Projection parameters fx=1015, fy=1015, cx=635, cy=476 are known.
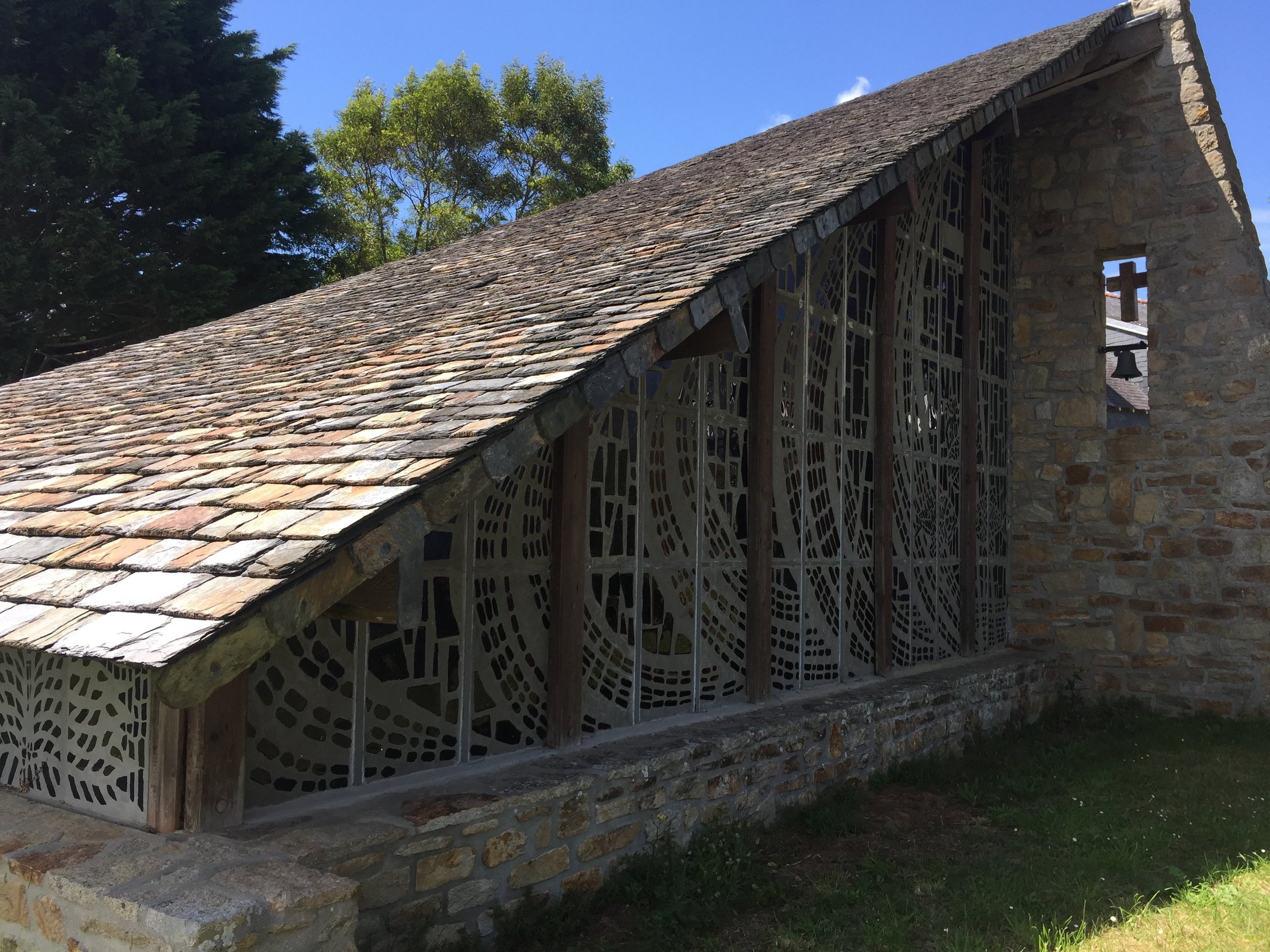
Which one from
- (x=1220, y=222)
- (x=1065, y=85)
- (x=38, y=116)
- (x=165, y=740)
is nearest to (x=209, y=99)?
(x=38, y=116)

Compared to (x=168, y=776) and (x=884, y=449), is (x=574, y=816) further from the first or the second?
(x=884, y=449)

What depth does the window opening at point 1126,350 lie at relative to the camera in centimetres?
842

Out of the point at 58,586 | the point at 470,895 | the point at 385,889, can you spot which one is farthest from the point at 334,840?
the point at 58,586

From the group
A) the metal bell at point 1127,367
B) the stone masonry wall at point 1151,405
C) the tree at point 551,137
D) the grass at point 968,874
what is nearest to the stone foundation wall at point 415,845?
the grass at point 968,874

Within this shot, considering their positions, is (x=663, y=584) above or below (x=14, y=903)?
above

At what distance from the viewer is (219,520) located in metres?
3.09

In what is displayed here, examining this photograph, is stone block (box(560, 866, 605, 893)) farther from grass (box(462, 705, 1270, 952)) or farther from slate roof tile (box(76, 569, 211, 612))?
slate roof tile (box(76, 569, 211, 612))

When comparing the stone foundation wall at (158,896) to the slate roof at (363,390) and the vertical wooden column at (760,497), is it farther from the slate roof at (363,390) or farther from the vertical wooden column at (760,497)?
the vertical wooden column at (760,497)

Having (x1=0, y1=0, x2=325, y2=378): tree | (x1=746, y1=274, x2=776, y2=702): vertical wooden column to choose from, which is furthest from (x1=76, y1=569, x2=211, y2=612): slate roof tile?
(x1=0, y1=0, x2=325, y2=378): tree

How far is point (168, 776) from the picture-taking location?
3059 millimetres

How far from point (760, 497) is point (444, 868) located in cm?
272

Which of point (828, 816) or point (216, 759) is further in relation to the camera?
point (828, 816)

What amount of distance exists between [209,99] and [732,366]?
12288 millimetres

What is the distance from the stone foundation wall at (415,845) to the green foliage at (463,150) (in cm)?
1760
